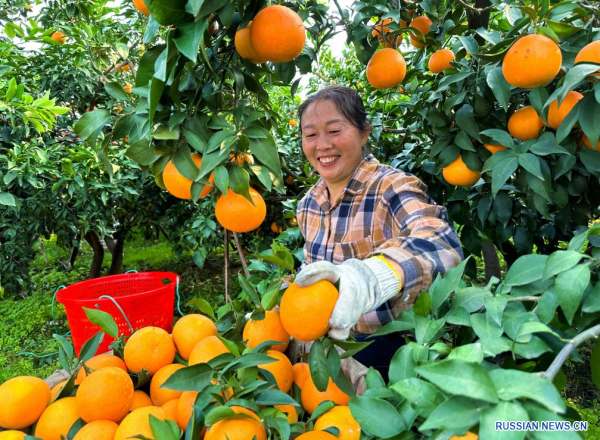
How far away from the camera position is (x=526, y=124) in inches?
48.4

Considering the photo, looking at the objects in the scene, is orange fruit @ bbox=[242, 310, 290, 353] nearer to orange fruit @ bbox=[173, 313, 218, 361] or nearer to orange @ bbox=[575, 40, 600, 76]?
orange fruit @ bbox=[173, 313, 218, 361]

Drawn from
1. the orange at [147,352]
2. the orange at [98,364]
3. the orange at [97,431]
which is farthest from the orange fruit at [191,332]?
the orange at [97,431]

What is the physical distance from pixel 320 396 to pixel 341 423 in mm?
115

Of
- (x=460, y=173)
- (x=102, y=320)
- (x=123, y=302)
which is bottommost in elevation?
(x=123, y=302)

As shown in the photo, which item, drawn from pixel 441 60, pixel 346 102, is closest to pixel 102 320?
pixel 346 102

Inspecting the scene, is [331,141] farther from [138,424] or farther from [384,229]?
[138,424]

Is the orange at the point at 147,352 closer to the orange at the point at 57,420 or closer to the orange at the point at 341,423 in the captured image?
the orange at the point at 57,420

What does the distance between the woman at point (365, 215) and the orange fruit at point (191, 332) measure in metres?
0.38

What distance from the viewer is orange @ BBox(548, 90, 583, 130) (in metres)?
1.04

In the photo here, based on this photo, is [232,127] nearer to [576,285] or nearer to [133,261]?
[576,285]

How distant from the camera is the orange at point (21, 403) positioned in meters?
0.90

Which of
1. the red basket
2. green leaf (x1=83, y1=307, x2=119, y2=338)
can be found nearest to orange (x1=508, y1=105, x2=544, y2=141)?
green leaf (x1=83, y1=307, x2=119, y2=338)

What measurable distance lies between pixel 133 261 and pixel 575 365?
4.75 meters

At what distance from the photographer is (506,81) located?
3.72ft
